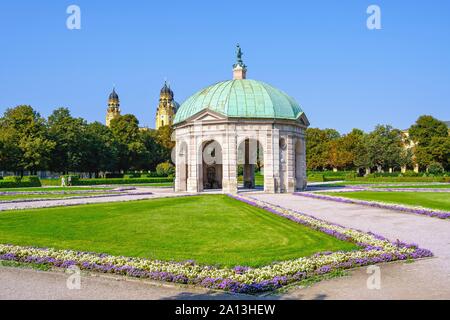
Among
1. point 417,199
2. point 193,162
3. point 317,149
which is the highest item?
point 317,149

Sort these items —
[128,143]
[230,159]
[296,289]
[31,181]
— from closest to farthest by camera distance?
[296,289]
[230,159]
[31,181]
[128,143]

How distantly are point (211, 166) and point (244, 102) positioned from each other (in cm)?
1255

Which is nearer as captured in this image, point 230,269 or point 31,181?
point 230,269

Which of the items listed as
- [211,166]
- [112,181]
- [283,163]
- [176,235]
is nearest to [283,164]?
[283,163]

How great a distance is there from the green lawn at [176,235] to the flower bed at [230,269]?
2.55 feet

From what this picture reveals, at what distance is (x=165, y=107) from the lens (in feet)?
598

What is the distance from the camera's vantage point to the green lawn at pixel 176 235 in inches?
528

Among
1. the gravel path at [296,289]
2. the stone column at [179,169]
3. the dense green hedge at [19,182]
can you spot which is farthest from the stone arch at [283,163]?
the dense green hedge at [19,182]

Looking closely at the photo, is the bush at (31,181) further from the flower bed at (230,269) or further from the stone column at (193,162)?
the flower bed at (230,269)

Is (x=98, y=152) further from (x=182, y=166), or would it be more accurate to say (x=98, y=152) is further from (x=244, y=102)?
(x=244, y=102)
